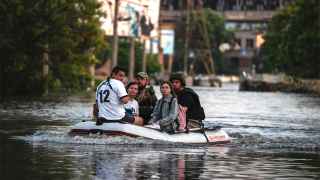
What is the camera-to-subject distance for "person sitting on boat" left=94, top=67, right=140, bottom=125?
24.0 metres

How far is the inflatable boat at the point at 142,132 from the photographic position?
24281 mm

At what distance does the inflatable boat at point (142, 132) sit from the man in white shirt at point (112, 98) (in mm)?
189

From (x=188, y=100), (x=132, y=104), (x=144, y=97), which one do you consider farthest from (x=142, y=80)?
(x=188, y=100)

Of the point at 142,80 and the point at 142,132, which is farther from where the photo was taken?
the point at 142,80

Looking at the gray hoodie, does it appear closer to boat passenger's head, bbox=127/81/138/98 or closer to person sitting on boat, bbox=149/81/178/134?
person sitting on boat, bbox=149/81/178/134

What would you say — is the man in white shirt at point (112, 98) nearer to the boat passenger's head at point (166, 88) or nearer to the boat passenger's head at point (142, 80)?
the boat passenger's head at point (166, 88)

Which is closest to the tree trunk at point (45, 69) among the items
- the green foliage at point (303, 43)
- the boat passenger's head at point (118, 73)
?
the green foliage at point (303, 43)

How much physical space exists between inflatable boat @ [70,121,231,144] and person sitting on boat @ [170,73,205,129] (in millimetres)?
403

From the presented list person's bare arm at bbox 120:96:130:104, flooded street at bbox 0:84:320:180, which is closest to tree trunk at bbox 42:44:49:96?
flooded street at bbox 0:84:320:180

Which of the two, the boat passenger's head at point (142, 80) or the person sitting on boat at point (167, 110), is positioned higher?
the boat passenger's head at point (142, 80)

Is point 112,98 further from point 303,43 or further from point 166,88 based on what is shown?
point 303,43

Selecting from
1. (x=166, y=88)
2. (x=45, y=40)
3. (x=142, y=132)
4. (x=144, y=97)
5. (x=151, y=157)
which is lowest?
(x=151, y=157)

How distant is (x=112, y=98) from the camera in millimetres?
24203

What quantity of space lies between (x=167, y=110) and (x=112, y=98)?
1.41 meters
